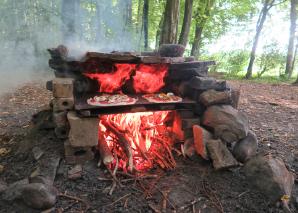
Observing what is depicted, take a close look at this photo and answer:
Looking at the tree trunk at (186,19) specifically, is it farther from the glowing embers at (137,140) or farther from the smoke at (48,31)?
the glowing embers at (137,140)

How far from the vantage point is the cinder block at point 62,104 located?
295cm

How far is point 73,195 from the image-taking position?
264 cm

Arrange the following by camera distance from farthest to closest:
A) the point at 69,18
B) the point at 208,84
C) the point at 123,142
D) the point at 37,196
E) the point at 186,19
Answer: the point at 186,19 < the point at 69,18 < the point at 208,84 < the point at 123,142 < the point at 37,196

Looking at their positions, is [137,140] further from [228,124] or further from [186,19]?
[186,19]

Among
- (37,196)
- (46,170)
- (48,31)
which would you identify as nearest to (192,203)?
(37,196)

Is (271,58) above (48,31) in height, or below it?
below

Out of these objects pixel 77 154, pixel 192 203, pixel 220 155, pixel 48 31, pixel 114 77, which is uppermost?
pixel 48 31

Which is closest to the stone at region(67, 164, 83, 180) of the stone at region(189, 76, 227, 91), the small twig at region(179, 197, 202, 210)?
the small twig at region(179, 197, 202, 210)

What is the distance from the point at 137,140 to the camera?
3.50 m

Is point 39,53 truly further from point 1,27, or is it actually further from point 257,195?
point 257,195

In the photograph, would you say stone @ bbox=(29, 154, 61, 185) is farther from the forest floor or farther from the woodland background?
the woodland background

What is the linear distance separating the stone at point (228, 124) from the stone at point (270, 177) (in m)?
0.38

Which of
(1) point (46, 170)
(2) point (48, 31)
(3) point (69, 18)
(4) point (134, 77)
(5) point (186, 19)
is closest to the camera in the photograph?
(1) point (46, 170)

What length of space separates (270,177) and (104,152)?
1.92m
